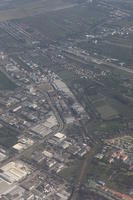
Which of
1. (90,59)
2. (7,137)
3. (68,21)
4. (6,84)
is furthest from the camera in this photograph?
(68,21)

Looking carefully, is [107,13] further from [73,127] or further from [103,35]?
[73,127]

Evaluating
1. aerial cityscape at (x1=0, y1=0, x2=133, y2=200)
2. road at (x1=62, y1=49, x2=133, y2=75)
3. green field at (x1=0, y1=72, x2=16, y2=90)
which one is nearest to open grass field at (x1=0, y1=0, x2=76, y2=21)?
aerial cityscape at (x1=0, y1=0, x2=133, y2=200)

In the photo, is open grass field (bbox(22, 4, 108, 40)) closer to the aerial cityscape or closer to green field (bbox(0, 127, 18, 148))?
the aerial cityscape

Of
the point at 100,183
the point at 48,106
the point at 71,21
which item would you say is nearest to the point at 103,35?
the point at 71,21

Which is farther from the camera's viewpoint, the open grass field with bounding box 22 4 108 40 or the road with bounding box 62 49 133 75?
the open grass field with bounding box 22 4 108 40

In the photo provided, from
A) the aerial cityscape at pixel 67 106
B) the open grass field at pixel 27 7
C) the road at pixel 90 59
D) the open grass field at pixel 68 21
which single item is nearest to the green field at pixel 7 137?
the aerial cityscape at pixel 67 106

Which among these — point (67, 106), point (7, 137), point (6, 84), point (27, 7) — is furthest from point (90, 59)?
point (27, 7)

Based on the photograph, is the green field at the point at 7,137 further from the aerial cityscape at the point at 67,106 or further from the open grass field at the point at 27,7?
the open grass field at the point at 27,7

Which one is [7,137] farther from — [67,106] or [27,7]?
[27,7]

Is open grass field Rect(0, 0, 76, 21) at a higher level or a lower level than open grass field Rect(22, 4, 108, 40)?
lower
